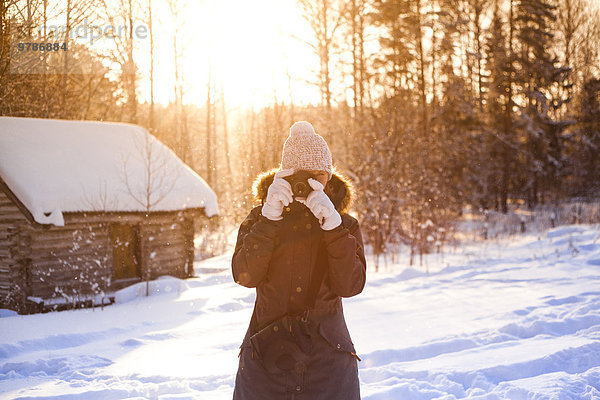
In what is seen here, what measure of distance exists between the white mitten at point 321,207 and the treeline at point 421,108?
31.5 feet

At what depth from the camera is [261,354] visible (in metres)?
2.25

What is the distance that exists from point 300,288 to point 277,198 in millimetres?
450

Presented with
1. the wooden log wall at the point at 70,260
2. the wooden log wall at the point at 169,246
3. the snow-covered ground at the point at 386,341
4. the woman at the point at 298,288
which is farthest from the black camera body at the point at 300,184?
the wooden log wall at the point at 169,246

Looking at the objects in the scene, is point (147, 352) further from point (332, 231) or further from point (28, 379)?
point (332, 231)

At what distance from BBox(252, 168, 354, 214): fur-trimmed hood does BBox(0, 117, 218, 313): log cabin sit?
7.73 metres

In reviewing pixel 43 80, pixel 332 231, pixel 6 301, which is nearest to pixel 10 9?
pixel 43 80

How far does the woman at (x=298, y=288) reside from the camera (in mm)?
2184

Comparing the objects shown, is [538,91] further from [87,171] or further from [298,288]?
[298,288]

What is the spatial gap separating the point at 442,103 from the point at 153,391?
2388 centimetres

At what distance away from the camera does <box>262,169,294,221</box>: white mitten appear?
7.06ft

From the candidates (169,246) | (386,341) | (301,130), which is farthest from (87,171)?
(301,130)

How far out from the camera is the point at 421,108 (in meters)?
22.0

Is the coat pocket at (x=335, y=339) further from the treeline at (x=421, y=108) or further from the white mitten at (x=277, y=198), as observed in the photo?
the treeline at (x=421, y=108)

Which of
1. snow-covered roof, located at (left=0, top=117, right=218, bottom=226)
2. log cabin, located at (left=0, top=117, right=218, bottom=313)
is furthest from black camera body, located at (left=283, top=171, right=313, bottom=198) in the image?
snow-covered roof, located at (left=0, top=117, right=218, bottom=226)
